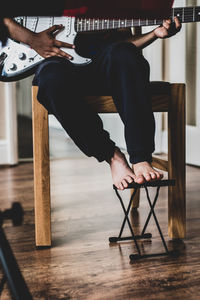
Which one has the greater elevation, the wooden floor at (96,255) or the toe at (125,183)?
the toe at (125,183)

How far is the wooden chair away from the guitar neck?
183mm

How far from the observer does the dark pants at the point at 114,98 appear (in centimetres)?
116

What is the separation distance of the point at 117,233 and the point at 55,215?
0.31 m

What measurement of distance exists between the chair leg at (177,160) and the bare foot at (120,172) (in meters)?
0.18

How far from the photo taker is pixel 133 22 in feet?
4.27

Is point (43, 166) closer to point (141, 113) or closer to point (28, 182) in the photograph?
point (141, 113)

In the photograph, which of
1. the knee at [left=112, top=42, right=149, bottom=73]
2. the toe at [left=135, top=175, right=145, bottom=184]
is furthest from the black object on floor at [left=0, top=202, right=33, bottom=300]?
the knee at [left=112, top=42, right=149, bottom=73]

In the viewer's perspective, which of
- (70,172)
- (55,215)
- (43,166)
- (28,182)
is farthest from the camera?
(70,172)

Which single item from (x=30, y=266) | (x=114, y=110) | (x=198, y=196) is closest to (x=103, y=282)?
(x=30, y=266)

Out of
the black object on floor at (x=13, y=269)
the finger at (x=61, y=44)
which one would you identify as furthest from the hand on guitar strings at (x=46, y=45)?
the black object on floor at (x=13, y=269)

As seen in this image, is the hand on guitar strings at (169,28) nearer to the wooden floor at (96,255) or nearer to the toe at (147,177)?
the toe at (147,177)

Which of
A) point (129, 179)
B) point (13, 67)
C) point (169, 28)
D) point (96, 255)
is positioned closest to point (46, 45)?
point (13, 67)

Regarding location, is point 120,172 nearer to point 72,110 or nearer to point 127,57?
point 72,110

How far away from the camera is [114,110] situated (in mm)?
1292
